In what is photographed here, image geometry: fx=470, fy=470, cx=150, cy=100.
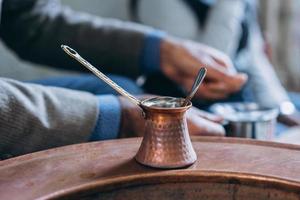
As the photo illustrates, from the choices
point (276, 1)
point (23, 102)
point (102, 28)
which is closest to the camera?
point (23, 102)

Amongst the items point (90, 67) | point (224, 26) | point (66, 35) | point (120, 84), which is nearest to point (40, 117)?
point (90, 67)

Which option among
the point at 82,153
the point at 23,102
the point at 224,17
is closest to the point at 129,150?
the point at 82,153

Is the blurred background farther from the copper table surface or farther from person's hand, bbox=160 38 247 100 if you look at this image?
the copper table surface

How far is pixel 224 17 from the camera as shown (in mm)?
1370

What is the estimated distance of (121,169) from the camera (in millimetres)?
474

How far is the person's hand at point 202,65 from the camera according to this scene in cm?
101

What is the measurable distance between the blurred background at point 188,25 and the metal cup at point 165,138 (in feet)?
3.03

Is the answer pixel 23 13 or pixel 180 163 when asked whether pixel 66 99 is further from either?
pixel 23 13

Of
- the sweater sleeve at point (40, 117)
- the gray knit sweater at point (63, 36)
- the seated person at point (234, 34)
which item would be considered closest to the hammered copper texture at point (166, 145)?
the sweater sleeve at point (40, 117)

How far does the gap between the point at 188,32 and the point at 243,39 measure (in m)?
0.17

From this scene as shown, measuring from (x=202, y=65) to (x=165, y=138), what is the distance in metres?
0.56

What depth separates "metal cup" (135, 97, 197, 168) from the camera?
47 centimetres

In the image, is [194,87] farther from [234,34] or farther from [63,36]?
[234,34]

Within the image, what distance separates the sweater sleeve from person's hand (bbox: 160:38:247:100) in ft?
1.35
